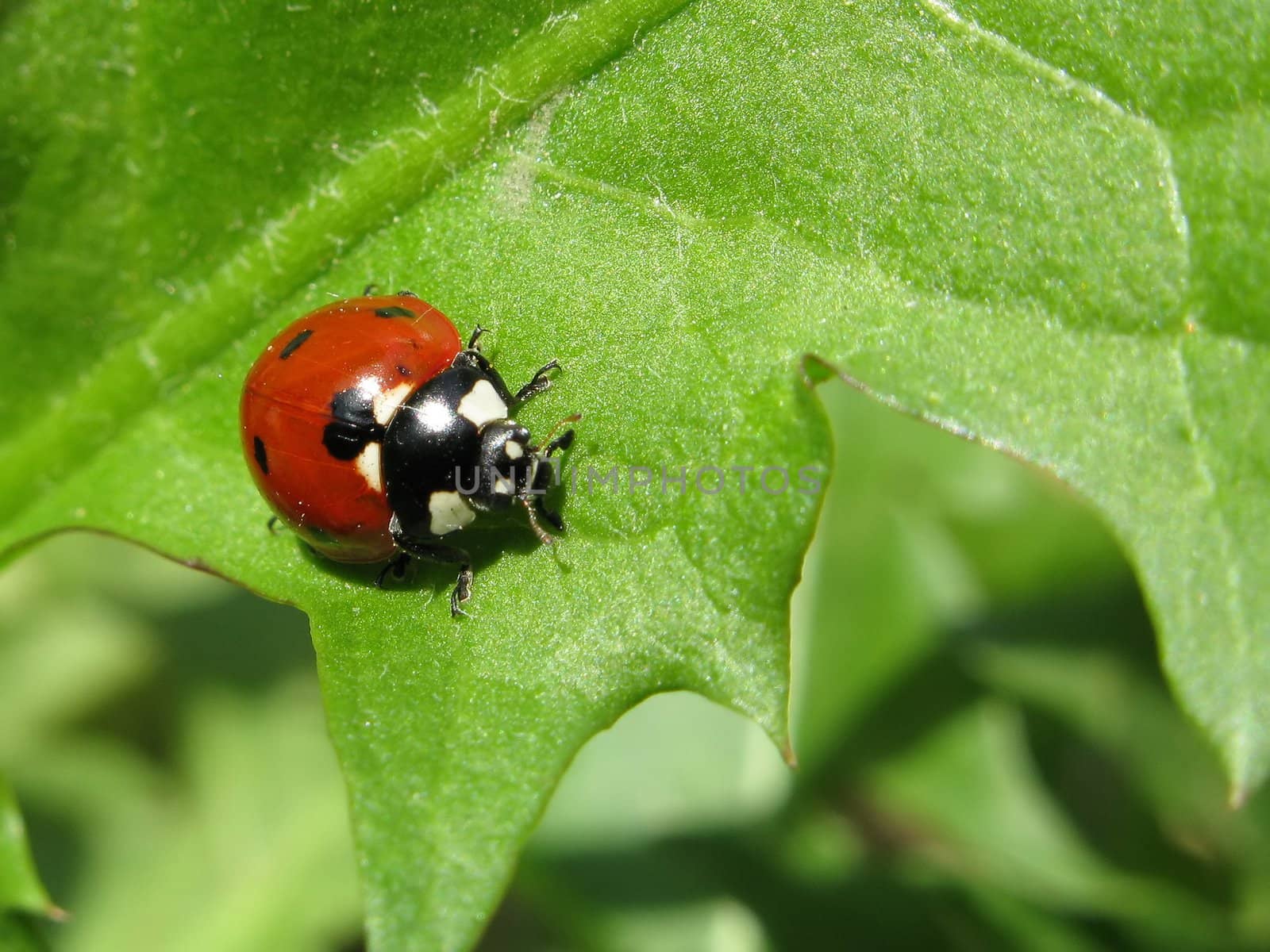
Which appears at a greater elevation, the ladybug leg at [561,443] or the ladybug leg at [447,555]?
the ladybug leg at [561,443]

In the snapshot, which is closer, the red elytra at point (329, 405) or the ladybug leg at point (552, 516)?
the ladybug leg at point (552, 516)

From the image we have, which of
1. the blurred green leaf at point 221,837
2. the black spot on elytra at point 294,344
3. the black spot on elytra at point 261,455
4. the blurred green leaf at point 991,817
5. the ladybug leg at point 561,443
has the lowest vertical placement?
the blurred green leaf at point 991,817

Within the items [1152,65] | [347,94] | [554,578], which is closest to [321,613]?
[554,578]

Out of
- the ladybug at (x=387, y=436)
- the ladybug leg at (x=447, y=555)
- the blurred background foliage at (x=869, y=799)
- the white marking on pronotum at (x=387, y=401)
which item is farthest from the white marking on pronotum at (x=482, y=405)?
the blurred background foliage at (x=869, y=799)

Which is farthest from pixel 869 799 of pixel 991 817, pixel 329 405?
pixel 329 405

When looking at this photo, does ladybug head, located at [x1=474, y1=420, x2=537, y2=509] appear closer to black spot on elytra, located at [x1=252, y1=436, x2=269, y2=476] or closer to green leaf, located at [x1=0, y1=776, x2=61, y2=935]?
black spot on elytra, located at [x1=252, y1=436, x2=269, y2=476]

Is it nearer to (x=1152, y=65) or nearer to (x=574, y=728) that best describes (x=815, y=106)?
(x=1152, y=65)

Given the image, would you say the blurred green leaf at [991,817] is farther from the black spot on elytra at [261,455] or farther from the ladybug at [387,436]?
the black spot on elytra at [261,455]
